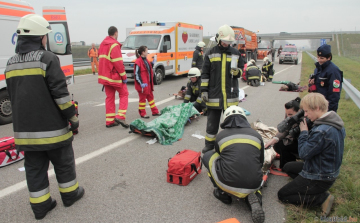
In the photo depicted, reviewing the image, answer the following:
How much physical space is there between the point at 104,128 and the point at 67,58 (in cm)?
315

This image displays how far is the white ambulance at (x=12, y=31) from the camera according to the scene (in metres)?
6.34

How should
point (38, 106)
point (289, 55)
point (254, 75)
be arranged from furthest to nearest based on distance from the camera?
point (289, 55), point (254, 75), point (38, 106)

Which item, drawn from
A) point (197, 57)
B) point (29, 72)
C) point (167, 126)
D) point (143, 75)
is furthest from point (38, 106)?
point (197, 57)

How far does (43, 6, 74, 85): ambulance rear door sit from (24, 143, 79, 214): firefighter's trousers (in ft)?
17.3

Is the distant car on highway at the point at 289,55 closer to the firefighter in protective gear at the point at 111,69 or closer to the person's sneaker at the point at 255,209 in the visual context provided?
the firefighter in protective gear at the point at 111,69

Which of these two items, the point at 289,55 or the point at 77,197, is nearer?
the point at 77,197

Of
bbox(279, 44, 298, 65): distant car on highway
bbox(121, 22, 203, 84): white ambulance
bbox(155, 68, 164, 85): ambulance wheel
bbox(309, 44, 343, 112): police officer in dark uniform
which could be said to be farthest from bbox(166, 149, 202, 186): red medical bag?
bbox(279, 44, 298, 65): distant car on highway

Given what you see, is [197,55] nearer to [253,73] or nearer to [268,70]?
[253,73]

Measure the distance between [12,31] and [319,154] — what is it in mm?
7185

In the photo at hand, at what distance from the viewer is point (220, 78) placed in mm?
4414

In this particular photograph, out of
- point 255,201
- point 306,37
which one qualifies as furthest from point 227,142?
point 306,37

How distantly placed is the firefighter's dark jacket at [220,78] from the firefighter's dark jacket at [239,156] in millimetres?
1406

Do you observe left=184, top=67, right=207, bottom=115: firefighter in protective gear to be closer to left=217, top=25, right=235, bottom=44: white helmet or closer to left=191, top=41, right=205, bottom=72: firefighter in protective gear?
left=217, top=25, right=235, bottom=44: white helmet

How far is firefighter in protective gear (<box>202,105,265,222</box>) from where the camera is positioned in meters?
2.86
